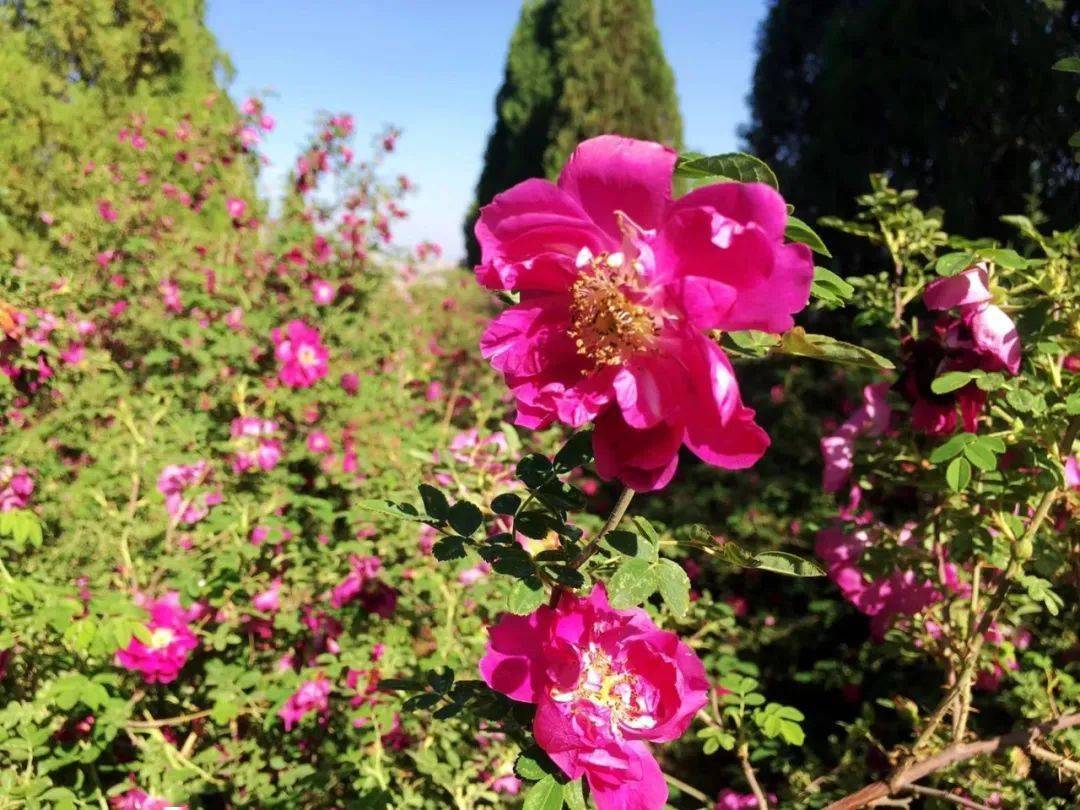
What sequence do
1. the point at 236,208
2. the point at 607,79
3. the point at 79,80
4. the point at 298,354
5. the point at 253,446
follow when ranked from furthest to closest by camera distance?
the point at 607,79 → the point at 79,80 → the point at 236,208 → the point at 298,354 → the point at 253,446

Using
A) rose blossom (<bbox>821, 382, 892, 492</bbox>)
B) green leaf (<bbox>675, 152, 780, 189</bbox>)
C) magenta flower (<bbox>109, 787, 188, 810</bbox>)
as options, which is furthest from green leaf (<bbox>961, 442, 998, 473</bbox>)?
magenta flower (<bbox>109, 787, 188, 810</bbox>)

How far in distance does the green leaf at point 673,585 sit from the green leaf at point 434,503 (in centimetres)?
26

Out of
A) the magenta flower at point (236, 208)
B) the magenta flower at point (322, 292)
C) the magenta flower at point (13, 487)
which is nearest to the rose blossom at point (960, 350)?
the magenta flower at point (13, 487)

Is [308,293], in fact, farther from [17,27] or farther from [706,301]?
[17,27]

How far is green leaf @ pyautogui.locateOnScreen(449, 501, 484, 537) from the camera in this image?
0.83 meters

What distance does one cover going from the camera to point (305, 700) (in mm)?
1709

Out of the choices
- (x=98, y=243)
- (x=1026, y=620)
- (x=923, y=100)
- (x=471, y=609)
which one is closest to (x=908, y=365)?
(x=1026, y=620)

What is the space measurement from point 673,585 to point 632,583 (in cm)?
4

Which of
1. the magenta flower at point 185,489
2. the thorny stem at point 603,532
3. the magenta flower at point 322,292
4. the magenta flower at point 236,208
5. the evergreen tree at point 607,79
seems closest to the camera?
the thorny stem at point 603,532

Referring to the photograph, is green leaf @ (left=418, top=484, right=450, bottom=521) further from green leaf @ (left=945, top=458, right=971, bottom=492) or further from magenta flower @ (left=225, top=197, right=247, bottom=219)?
magenta flower @ (left=225, top=197, right=247, bottom=219)

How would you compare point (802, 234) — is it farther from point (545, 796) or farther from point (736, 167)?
point (545, 796)

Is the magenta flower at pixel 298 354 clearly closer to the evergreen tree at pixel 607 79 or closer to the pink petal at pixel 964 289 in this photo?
the pink petal at pixel 964 289

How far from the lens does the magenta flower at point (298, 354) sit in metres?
2.45

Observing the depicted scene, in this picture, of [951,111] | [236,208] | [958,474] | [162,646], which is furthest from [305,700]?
[951,111]
